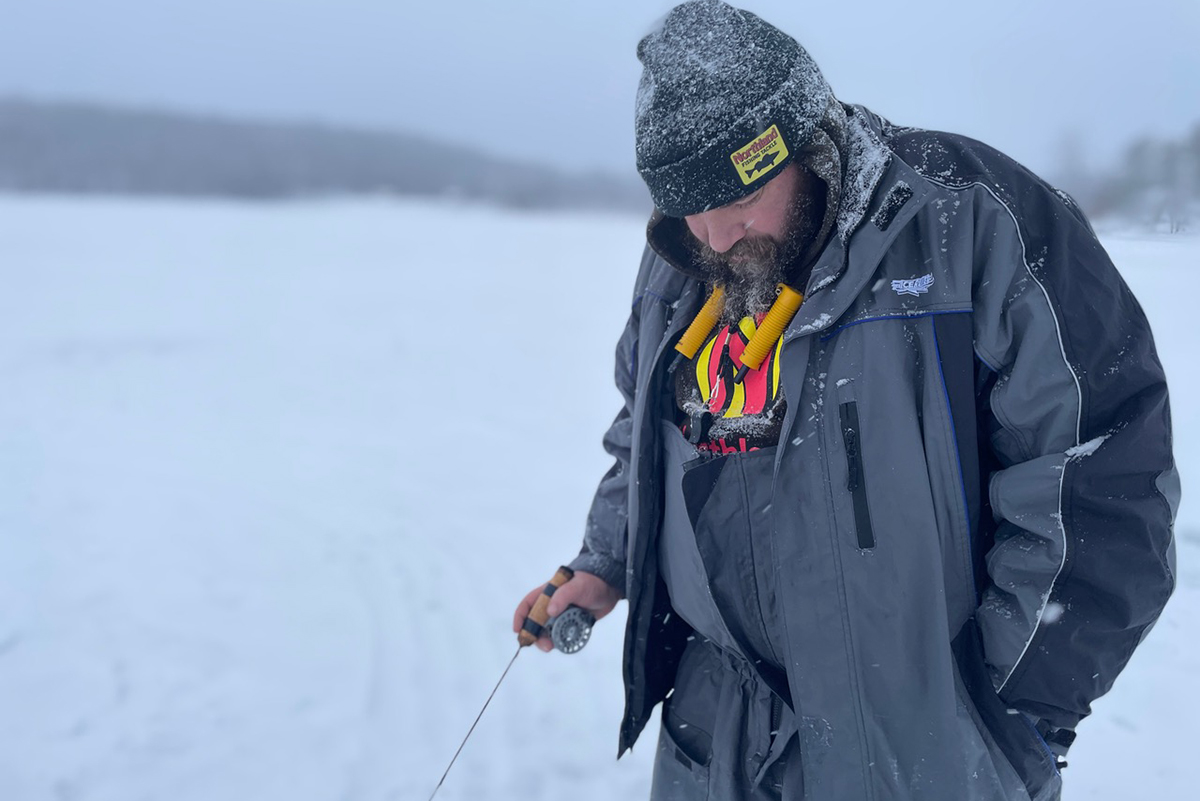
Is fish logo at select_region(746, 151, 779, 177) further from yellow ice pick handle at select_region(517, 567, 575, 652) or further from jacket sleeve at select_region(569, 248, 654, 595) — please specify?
yellow ice pick handle at select_region(517, 567, 575, 652)

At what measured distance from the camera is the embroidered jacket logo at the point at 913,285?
1111 millimetres

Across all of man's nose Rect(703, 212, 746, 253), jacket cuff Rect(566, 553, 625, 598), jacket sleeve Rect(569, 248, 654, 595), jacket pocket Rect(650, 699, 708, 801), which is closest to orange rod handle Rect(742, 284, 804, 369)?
man's nose Rect(703, 212, 746, 253)

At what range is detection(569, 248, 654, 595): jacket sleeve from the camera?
66.1 inches

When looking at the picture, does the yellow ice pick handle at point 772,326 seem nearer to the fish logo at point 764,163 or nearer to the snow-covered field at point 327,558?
the fish logo at point 764,163

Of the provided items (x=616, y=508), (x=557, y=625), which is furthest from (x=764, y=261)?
(x=557, y=625)

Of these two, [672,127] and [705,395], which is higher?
[672,127]

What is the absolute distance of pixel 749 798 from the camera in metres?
1.38

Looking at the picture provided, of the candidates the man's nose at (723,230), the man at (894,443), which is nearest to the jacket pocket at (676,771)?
the man at (894,443)

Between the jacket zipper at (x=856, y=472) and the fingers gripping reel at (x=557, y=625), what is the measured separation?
2.31 feet

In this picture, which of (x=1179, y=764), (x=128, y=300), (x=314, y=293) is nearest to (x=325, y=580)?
(x=1179, y=764)

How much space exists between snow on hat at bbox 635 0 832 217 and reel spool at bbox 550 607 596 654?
2.76ft

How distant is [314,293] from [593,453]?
5.48 metres

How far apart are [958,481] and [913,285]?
27cm

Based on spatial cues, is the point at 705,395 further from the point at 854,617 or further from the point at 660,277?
the point at 854,617
